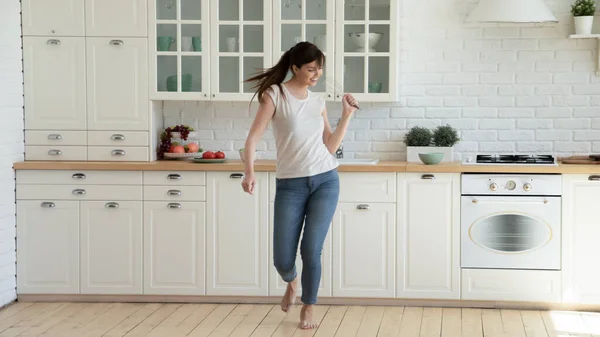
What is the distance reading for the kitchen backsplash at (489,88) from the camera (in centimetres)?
603

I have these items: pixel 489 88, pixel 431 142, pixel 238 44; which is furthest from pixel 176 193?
pixel 489 88

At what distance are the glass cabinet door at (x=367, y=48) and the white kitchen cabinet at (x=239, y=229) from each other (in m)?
0.82

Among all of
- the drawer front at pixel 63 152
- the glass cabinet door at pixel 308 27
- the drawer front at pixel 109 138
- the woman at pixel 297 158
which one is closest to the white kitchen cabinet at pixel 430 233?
the glass cabinet door at pixel 308 27

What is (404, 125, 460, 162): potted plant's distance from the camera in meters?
5.95

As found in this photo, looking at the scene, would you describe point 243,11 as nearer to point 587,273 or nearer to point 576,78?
point 576,78

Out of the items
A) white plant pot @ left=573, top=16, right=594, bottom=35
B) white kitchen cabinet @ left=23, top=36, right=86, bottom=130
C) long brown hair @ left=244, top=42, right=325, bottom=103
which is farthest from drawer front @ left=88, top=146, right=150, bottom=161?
white plant pot @ left=573, top=16, right=594, bottom=35

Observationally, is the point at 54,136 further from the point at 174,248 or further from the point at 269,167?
the point at 269,167

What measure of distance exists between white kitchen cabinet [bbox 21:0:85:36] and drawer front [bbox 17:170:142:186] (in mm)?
862

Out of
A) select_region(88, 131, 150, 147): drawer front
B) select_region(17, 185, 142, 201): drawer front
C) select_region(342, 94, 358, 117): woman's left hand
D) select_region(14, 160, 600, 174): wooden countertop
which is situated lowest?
select_region(17, 185, 142, 201): drawer front

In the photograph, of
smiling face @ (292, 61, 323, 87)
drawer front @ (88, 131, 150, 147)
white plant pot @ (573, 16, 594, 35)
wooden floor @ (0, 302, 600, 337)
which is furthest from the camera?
drawer front @ (88, 131, 150, 147)

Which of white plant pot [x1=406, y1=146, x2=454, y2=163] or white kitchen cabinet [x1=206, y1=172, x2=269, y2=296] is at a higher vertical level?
white plant pot [x1=406, y1=146, x2=454, y2=163]

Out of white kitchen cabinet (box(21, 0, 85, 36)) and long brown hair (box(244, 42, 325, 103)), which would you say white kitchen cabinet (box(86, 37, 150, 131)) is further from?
long brown hair (box(244, 42, 325, 103))

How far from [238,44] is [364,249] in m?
1.49

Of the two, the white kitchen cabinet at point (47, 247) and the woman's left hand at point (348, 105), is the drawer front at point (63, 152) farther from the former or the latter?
the woman's left hand at point (348, 105)
